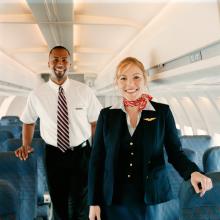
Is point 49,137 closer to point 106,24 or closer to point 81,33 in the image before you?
point 106,24

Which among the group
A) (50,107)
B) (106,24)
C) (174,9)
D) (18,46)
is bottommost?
(50,107)

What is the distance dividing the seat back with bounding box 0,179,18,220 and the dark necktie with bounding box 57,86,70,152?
135cm

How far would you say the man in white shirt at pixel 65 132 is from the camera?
3.33 metres

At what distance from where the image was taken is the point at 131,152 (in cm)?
217

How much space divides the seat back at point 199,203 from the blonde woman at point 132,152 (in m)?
0.20

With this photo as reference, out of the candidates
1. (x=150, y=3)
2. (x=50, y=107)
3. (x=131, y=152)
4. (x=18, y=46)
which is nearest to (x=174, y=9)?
(x=150, y=3)

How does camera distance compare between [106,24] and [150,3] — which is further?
[106,24]

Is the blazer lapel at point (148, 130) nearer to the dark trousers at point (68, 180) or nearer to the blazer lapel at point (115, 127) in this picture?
the blazer lapel at point (115, 127)

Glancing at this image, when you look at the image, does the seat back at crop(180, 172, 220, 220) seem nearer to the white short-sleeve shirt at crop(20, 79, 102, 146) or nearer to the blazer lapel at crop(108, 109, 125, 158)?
the blazer lapel at crop(108, 109, 125, 158)

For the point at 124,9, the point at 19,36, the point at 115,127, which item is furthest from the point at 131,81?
the point at 19,36

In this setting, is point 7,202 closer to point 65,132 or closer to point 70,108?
point 65,132

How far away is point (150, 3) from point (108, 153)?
2084 mm

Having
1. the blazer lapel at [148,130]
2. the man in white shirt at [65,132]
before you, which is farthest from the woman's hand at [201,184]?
the man in white shirt at [65,132]

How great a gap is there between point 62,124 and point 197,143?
2038mm
